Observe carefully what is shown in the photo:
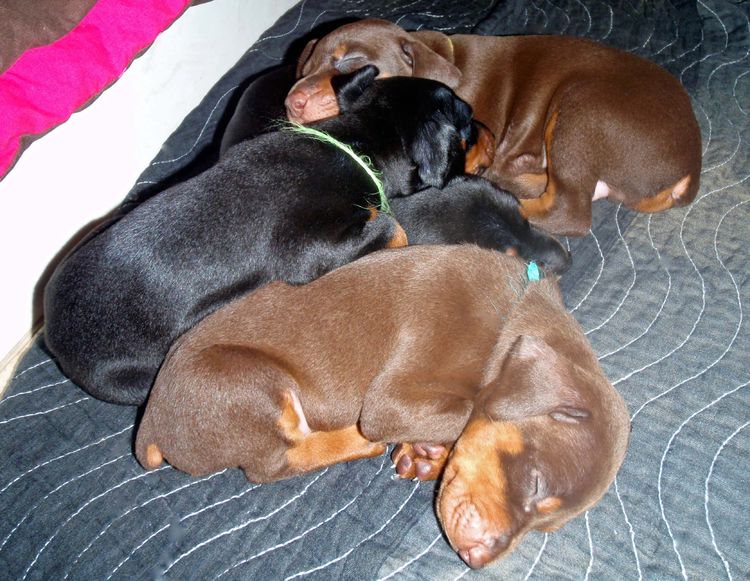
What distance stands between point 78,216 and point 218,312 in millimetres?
1330

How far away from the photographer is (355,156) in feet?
9.14

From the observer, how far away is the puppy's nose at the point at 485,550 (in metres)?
2.11

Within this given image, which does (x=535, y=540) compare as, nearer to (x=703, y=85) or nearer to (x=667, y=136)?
(x=667, y=136)

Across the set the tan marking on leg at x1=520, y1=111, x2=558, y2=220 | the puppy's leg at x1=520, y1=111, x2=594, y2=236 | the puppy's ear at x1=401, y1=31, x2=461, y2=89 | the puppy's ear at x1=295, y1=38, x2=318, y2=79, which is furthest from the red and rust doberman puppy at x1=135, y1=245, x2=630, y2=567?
the puppy's ear at x1=295, y1=38, x2=318, y2=79

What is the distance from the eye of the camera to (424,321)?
249cm

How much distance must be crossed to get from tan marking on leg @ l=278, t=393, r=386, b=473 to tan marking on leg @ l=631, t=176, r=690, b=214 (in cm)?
166

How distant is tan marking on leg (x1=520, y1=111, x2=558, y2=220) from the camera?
331cm

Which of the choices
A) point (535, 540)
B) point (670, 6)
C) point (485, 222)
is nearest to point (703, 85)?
point (670, 6)

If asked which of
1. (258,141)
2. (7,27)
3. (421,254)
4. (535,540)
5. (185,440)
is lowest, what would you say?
(535,540)

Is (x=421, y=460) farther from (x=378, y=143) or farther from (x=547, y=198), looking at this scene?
(x=547, y=198)

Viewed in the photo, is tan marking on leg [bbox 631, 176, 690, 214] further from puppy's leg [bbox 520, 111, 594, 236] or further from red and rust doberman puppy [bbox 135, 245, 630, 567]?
red and rust doberman puppy [bbox 135, 245, 630, 567]

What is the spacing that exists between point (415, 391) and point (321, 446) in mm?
435

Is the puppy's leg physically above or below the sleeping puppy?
below

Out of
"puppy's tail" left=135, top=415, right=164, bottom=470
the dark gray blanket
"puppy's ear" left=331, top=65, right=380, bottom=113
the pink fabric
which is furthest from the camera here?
"puppy's ear" left=331, top=65, right=380, bottom=113
